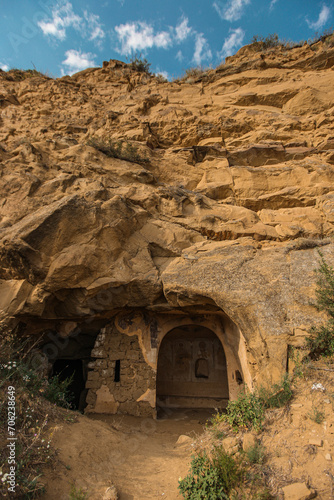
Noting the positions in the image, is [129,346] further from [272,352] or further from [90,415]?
[272,352]

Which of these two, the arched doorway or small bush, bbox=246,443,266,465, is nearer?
small bush, bbox=246,443,266,465

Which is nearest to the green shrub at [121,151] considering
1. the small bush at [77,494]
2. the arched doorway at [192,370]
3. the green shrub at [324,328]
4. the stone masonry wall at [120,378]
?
the stone masonry wall at [120,378]

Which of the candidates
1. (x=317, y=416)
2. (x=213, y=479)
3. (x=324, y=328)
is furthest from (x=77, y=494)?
(x=324, y=328)

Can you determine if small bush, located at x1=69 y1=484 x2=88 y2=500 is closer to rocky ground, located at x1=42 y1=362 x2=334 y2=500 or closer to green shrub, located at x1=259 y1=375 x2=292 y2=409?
rocky ground, located at x1=42 y1=362 x2=334 y2=500

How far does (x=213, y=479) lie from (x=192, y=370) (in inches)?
249

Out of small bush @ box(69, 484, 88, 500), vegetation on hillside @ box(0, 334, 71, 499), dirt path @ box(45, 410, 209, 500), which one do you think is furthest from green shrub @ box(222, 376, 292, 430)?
vegetation on hillside @ box(0, 334, 71, 499)

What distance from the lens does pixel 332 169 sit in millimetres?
7512

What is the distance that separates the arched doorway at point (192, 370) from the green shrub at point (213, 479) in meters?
5.70

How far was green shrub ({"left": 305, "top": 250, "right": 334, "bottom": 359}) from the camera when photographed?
3930 millimetres

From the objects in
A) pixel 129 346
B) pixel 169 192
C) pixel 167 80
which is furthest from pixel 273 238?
pixel 167 80

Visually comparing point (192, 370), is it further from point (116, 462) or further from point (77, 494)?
point (77, 494)

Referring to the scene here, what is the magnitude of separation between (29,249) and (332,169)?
7.51 metres

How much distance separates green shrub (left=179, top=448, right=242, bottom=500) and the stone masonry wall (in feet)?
10.9

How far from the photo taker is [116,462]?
3.92 meters
